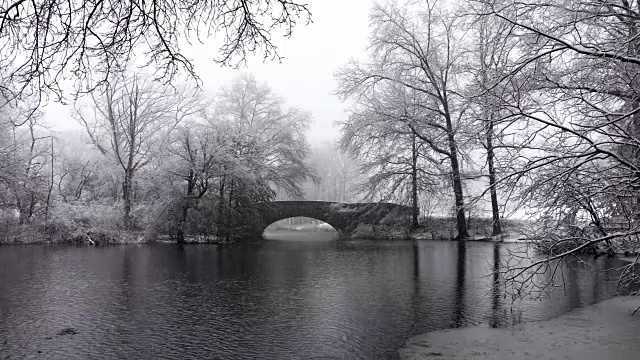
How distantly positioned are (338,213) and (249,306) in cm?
1906

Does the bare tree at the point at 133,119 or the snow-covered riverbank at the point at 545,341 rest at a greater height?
the bare tree at the point at 133,119

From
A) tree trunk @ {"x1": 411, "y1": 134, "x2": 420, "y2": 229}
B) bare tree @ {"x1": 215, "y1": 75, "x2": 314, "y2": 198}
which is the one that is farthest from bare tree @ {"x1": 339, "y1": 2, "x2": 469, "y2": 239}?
bare tree @ {"x1": 215, "y1": 75, "x2": 314, "y2": 198}

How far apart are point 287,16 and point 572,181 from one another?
380cm

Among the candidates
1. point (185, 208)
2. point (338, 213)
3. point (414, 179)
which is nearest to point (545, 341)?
point (414, 179)

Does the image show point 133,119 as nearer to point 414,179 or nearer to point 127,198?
point 127,198

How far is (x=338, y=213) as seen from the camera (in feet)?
88.5

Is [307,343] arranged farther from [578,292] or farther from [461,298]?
[578,292]

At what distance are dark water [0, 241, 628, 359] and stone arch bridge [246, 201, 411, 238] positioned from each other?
34.1ft

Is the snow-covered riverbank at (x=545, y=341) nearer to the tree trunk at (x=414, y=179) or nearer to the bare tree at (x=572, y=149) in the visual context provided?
the bare tree at (x=572, y=149)

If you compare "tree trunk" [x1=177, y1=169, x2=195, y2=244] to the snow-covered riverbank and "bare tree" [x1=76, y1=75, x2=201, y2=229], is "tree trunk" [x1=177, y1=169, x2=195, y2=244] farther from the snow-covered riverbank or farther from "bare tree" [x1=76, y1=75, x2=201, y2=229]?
the snow-covered riverbank

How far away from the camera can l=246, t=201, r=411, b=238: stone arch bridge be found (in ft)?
81.0

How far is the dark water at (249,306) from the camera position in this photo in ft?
19.0

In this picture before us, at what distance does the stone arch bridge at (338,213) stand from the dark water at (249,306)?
34.1ft

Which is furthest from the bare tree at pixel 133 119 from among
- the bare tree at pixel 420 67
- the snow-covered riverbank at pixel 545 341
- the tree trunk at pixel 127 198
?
the snow-covered riverbank at pixel 545 341
